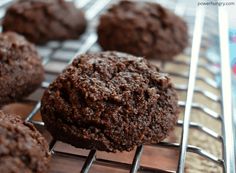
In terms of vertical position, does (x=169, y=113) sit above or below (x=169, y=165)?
above

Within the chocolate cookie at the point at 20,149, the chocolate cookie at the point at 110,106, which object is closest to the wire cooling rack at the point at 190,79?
the chocolate cookie at the point at 110,106

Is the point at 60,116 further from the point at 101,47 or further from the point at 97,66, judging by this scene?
the point at 101,47

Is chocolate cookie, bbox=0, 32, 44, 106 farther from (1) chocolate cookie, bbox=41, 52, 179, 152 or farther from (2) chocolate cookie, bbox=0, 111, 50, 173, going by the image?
(2) chocolate cookie, bbox=0, 111, 50, 173

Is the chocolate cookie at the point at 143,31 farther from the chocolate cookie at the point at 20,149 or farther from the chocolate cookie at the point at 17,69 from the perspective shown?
the chocolate cookie at the point at 20,149

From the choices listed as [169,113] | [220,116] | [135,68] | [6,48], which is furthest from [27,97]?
[220,116]

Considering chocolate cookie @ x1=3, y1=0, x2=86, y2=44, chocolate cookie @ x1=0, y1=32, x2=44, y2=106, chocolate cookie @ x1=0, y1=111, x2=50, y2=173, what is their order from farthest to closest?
chocolate cookie @ x1=3, y1=0, x2=86, y2=44 < chocolate cookie @ x1=0, y1=32, x2=44, y2=106 < chocolate cookie @ x1=0, y1=111, x2=50, y2=173

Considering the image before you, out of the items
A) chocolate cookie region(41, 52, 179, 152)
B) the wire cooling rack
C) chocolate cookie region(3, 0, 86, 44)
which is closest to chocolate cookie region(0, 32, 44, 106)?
the wire cooling rack
